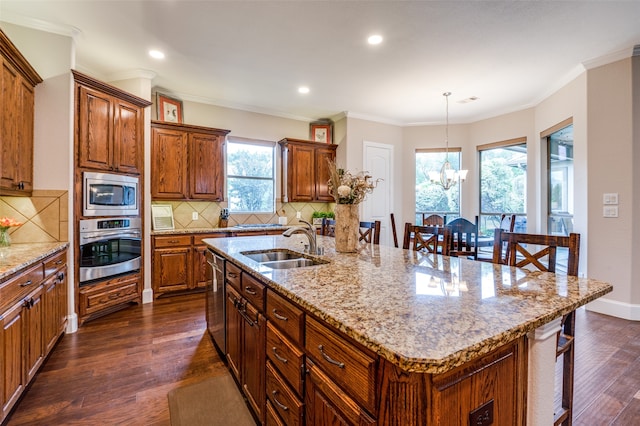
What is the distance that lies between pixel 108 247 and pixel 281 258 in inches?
88.9

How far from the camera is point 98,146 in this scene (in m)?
3.17

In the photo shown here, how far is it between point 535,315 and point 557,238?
2.94 feet

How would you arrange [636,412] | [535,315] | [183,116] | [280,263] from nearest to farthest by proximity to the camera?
[535,315]
[636,412]
[280,263]
[183,116]

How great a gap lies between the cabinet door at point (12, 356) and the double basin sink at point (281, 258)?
52.5 inches

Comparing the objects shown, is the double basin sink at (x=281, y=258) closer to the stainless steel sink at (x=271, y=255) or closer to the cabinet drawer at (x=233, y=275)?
the stainless steel sink at (x=271, y=255)

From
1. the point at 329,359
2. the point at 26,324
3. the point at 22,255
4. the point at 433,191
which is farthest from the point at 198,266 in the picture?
the point at 433,191

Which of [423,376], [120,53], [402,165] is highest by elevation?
[120,53]

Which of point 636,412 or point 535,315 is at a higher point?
point 535,315

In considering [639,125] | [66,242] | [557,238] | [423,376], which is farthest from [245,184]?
[639,125]

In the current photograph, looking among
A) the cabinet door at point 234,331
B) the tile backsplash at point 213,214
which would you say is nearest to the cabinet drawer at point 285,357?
the cabinet door at point 234,331

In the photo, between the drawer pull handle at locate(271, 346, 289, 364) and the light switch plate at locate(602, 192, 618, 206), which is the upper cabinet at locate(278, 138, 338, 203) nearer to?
the light switch plate at locate(602, 192, 618, 206)

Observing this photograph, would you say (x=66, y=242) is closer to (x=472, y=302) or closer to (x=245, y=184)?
(x=245, y=184)

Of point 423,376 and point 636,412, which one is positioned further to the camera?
point 636,412

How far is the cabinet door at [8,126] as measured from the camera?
2.26m
